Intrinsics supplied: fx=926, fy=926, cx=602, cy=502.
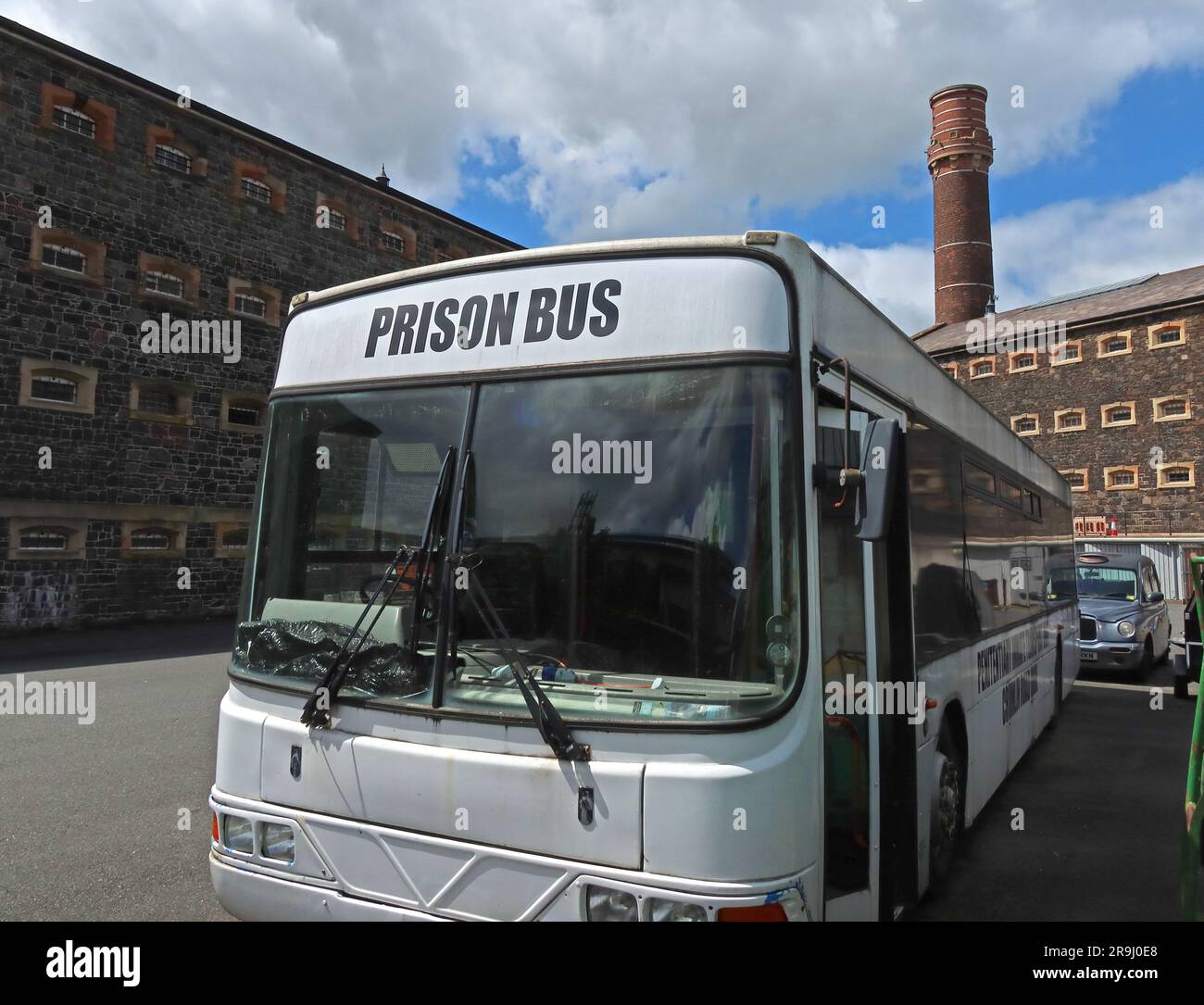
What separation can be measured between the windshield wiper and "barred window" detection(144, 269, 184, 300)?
19.5 metres

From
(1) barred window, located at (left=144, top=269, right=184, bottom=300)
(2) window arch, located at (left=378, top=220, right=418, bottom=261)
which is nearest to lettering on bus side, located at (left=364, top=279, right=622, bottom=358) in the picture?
(1) barred window, located at (left=144, top=269, right=184, bottom=300)

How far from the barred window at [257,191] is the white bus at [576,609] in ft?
67.8

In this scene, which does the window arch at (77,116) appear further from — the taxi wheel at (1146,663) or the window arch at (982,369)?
the window arch at (982,369)

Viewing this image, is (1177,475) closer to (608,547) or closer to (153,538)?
(153,538)

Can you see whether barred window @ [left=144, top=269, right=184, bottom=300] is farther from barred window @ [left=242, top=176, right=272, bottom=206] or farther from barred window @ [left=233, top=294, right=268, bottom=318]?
barred window @ [left=242, top=176, right=272, bottom=206]

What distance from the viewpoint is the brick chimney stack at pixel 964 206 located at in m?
45.6

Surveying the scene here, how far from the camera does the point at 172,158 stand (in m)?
20.4

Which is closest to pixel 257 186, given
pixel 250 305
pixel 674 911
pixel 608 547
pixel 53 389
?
pixel 250 305

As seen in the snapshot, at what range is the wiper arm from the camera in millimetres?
2836

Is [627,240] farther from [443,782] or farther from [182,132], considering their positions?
[182,132]
